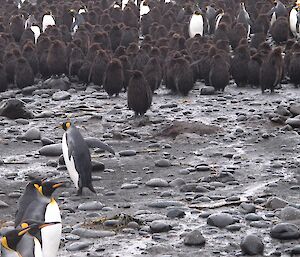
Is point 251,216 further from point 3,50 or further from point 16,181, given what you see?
point 3,50

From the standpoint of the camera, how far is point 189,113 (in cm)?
1063

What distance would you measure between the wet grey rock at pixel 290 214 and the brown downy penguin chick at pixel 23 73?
22.6ft

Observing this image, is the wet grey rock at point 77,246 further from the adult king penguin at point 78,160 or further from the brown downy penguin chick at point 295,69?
the brown downy penguin chick at point 295,69

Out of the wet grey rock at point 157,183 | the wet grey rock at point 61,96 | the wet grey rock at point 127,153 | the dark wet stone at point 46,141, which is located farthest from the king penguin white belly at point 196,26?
the wet grey rock at point 157,183

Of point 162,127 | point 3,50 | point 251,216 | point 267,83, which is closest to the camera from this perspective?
point 251,216

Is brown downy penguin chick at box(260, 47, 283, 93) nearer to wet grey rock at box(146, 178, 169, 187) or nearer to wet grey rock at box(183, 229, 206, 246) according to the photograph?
wet grey rock at box(146, 178, 169, 187)

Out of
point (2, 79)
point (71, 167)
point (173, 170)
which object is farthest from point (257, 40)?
point (71, 167)

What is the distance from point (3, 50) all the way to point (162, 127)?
194 inches

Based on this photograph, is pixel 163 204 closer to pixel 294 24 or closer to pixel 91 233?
pixel 91 233

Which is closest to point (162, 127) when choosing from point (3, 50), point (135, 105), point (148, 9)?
point (135, 105)

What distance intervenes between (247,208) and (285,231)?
681 millimetres

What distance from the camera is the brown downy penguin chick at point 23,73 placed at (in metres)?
12.5

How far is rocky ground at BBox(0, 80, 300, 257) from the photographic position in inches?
238

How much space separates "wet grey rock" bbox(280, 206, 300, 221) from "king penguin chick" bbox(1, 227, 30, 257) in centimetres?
254
